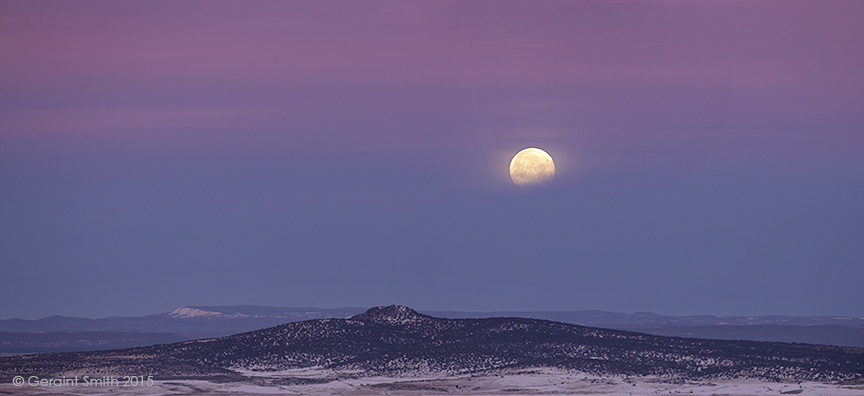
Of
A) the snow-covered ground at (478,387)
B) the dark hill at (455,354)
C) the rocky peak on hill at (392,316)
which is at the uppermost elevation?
the rocky peak on hill at (392,316)

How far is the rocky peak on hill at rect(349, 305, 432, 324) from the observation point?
12181 cm

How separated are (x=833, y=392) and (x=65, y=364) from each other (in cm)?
6813

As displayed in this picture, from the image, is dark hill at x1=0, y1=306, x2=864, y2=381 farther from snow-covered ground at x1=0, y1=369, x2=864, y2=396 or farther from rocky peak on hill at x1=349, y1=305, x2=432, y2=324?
snow-covered ground at x1=0, y1=369, x2=864, y2=396

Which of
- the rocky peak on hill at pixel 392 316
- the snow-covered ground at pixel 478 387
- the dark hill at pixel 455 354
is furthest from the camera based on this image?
the rocky peak on hill at pixel 392 316

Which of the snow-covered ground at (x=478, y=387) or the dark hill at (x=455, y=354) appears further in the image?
the dark hill at (x=455, y=354)

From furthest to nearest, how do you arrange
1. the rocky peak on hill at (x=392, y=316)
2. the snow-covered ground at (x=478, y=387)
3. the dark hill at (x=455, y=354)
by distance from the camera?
the rocky peak on hill at (x=392, y=316) → the dark hill at (x=455, y=354) → the snow-covered ground at (x=478, y=387)

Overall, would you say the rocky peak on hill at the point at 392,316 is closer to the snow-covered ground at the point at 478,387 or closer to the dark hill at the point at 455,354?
the dark hill at the point at 455,354

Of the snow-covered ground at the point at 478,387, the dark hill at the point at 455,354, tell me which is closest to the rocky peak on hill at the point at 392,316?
the dark hill at the point at 455,354

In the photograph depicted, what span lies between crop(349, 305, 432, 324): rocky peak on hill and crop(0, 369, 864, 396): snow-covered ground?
2530 centimetres

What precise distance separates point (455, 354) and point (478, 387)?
1295 centimetres

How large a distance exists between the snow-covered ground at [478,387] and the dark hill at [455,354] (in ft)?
12.3

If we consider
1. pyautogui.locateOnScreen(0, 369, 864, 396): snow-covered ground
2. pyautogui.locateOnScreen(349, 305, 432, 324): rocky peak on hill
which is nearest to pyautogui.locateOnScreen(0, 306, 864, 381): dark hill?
pyautogui.locateOnScreen(349, 305, 432, 324): rocky peak on hill

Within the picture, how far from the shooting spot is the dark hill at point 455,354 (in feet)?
324

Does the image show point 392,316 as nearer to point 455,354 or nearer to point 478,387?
point 455,354
